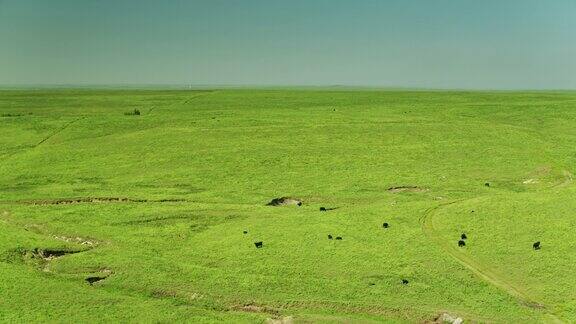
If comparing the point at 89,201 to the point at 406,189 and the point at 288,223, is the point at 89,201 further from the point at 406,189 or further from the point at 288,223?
the point at 406,189

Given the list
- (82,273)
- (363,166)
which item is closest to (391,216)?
(363,166)

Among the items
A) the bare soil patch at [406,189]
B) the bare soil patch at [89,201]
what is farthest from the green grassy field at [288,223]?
the bare soil patch at [406,189]

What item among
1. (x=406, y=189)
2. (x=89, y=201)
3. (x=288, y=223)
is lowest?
(x=89, y=201)

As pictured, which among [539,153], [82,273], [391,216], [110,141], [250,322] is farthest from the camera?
[110,141]

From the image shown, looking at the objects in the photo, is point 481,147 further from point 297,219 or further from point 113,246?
point 113,246

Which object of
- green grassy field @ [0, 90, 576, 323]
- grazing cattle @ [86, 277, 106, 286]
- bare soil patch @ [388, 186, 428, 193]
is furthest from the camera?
bare soil patch @ [388, 186, 428, 193]

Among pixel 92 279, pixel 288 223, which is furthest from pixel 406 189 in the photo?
pixel 92 279

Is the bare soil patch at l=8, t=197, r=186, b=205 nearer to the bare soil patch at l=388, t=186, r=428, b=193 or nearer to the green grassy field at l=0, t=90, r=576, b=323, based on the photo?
the green grassy field at l=0, t=90, r=576, b=323

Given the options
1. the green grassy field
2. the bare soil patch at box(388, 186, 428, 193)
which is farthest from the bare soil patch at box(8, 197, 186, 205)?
the bare soil patch at box(388, 186, 428, 193)

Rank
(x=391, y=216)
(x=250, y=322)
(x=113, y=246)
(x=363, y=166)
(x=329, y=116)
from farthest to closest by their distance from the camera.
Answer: (x=329, y=116)
(x=363, y=166)
(x=391, y=216)
(x=113, y=246)
(x=250, y=322)
